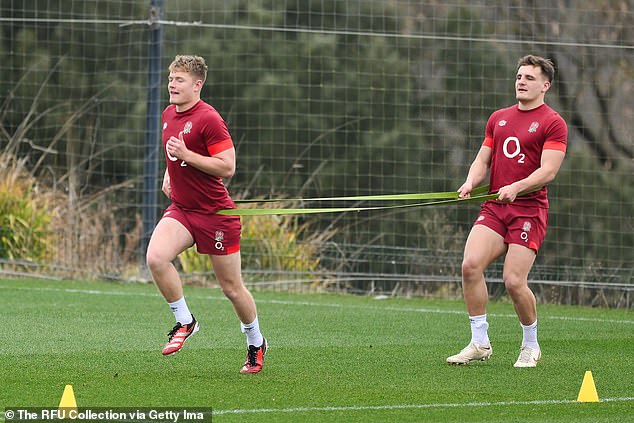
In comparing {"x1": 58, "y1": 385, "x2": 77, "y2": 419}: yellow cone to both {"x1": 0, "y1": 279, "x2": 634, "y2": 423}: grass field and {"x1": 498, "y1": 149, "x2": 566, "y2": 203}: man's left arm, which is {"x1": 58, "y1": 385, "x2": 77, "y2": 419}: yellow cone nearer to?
{"x1": 0, "y1": 279, "x2": 634, "y2": 423}: grass field

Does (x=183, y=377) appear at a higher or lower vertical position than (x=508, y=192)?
lower

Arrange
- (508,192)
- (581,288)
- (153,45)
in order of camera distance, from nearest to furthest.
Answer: (508,192) → (581,288) → (153,45)

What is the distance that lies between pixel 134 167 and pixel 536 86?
40.8 ft

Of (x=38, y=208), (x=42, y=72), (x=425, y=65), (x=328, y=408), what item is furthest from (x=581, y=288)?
(x=42, y=72)

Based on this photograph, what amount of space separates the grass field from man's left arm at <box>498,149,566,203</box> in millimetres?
1154

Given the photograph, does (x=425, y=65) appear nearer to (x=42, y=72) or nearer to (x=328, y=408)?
(x=42, y=72)

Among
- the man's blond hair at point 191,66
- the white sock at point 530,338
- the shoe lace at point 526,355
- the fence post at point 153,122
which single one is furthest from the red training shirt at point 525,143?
the fence post at point 153,122

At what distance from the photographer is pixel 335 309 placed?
12.4m

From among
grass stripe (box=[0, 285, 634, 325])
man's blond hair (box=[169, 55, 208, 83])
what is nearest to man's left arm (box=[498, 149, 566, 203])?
man's blond hair (box=[169, 55, 208, 83])

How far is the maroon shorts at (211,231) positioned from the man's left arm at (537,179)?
1.76 metres

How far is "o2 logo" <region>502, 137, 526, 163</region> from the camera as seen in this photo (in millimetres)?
8273

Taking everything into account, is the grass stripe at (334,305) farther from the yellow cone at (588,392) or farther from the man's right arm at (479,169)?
the yellow cone at (588,392)

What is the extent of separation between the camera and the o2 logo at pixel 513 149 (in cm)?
827

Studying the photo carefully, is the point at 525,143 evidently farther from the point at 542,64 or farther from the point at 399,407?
the point at 399,407
